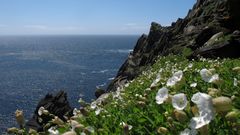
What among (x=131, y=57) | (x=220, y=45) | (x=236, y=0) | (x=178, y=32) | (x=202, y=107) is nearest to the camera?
(x=202, y=107)

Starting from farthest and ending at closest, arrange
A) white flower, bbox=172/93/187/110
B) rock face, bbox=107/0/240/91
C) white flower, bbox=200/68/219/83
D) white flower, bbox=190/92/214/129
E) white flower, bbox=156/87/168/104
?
rock face, bbox=107/0/240/91 < white flower, bbox=200/68/219/83 < white flower, bbox=156/87/168/104 < white flower, bbox=172/93/187/110 < white flower, bbox=190/92/214/129

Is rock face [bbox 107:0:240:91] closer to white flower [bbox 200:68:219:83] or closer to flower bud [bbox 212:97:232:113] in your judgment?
white flower [bbox 200:68:219:83]

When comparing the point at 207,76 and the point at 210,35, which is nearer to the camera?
the point at 207,76

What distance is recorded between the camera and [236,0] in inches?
1043

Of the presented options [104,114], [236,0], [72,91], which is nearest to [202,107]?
[104,114]

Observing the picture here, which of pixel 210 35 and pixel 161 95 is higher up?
pixel 161 95

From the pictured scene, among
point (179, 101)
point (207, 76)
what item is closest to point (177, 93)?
point (207, 76)

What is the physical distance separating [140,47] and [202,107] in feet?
165

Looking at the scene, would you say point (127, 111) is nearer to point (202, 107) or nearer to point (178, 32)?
point (202, 107)

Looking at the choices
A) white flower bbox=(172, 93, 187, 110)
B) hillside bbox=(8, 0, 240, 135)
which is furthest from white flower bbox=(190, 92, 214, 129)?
white flower bbox=(172, 93, 187, 110)

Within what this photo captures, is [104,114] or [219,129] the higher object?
[219,129]

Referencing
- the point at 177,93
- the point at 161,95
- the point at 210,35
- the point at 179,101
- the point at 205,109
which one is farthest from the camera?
the point at 210,35

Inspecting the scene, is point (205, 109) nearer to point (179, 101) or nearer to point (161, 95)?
point (179, 101)

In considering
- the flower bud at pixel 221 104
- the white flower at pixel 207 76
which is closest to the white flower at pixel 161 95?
the white flower at pixel 207 76
